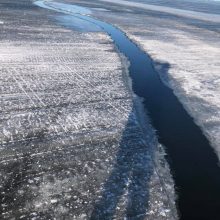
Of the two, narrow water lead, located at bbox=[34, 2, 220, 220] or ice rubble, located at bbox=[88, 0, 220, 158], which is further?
ice rubble, located at bbox=[88, 0, 220, 158]

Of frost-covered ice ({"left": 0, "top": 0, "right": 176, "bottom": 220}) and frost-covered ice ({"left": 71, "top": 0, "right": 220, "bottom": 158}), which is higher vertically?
frost-covered ice ({"left": 71, "top": 0, "right": 220, "bottom": 158})

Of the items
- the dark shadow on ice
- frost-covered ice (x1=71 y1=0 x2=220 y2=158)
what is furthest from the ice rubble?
the dark shadow on ice

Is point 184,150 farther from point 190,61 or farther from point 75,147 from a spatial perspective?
point 190,61

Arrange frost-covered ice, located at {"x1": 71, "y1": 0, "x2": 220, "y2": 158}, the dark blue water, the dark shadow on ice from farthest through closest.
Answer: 1. frost-covered ice, located at {"x1": 71, "y1": 0, "x2": 220, "y2": 158}
2. the dark blue water
3. the dark shadow on ice

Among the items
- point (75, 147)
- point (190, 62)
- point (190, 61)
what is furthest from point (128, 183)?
point (190, 61)

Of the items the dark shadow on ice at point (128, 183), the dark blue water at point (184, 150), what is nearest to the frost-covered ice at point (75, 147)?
the dark shadow on ice at point (128, 183)

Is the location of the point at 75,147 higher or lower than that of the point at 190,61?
lower

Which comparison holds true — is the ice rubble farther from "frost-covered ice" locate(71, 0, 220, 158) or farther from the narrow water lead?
the narrow water lead
